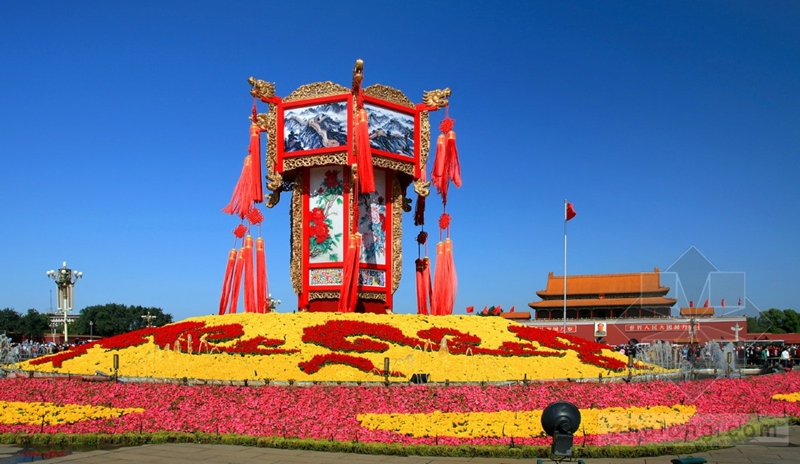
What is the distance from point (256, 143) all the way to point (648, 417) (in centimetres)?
1897

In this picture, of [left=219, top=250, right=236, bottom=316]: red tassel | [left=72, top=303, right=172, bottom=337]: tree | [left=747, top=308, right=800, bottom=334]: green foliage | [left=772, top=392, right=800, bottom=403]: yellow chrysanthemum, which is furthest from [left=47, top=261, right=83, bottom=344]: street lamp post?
[left=747, top=308, right=800, bottom=334]: green foliage

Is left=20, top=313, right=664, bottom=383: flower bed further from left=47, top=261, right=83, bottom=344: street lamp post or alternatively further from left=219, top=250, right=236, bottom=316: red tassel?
left=47, top=261, right=83, bottom=344: street lamp post

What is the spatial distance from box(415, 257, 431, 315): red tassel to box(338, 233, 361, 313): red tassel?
12.1 feet

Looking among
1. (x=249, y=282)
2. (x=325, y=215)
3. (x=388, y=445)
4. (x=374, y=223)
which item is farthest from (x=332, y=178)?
(x=388, y=445)

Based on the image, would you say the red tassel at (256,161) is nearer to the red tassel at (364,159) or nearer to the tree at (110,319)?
the red tassel at (364,159)

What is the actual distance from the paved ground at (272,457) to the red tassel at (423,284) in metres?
17.3

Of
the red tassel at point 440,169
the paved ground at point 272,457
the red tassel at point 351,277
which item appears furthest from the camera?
the red tassel at point 440,169

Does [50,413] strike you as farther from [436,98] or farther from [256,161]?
[436,98]

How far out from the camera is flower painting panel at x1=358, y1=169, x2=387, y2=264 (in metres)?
26.6

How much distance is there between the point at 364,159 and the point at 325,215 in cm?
282

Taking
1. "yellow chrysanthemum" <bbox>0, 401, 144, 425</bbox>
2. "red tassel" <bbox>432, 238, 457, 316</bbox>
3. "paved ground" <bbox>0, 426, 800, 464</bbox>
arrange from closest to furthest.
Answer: "paved ground" <bbox>0, 426, 800, 464</bbox> → "yellow chrysanthemum" <bbox>0, 401, 144, 425</bbox> → "red tassel" <bbox>432, 238, 457, 316</bbox>

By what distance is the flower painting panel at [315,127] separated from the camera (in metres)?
26.2

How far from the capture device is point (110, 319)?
245 feet

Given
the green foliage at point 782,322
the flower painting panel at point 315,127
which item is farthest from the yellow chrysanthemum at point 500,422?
the green foliage at point 782,322
